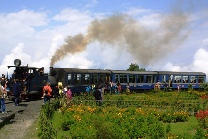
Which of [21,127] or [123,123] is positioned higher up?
[123,123]

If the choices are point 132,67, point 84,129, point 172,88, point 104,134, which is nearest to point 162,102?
point 84,129

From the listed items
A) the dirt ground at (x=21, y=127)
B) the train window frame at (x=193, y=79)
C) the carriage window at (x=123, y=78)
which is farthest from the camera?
the train window frame at (x=193, y=79)

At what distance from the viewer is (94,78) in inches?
1565

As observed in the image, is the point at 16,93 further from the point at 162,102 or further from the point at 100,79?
the point at 100,79

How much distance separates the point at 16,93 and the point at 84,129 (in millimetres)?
12054

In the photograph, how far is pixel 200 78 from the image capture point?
169ft

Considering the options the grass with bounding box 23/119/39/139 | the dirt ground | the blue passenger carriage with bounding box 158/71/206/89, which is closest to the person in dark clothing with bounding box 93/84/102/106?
the dirt ground

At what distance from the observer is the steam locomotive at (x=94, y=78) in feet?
95.2

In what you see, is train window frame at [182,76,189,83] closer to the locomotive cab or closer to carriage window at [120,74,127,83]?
carriage window at [120,74,127,83]

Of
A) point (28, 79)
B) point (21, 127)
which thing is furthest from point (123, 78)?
point (21, 127)

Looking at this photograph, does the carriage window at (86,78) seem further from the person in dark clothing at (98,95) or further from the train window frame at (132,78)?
the person in dark clothing at (98,95)

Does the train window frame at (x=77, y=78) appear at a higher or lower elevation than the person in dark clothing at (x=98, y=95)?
higher

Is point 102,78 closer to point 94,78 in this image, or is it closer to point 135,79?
point 94,78

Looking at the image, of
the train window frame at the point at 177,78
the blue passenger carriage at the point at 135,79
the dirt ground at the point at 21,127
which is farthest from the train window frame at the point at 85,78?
the dirt ground at the point at 21,127
